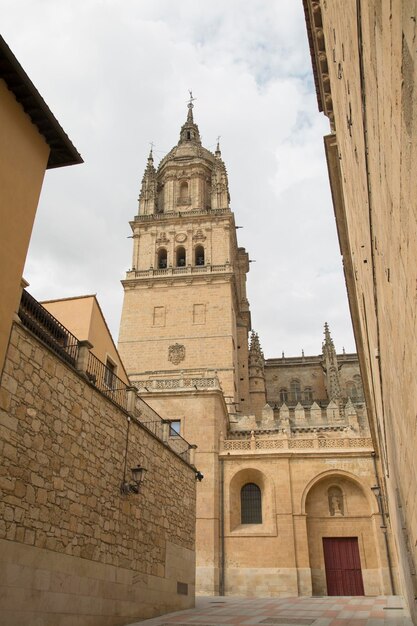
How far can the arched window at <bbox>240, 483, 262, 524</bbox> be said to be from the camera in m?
23.4

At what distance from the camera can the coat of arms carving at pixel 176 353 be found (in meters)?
32.7

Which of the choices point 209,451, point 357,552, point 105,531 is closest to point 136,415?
point 105,531

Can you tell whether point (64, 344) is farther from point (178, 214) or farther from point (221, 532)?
point (178, 214)

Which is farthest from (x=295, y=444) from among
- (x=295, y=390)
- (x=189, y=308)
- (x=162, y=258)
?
(x=295, y=390)

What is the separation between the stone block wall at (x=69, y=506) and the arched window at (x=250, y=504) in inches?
458

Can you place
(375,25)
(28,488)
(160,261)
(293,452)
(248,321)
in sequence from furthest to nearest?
1. (248,321)
2. (160,261)
3. (293,452)
4. (28,488)
5. (375,25)

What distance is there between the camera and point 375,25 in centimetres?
262

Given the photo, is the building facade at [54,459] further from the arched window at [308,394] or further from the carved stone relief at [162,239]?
the arched window at [308,394]

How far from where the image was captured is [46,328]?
998 cm

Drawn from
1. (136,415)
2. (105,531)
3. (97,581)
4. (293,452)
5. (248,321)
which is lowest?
(97,581)

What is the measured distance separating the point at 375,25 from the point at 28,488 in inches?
283

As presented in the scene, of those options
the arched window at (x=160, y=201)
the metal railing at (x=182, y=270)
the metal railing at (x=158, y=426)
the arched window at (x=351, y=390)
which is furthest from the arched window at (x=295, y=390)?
the metal railing at (x=158, y=426)

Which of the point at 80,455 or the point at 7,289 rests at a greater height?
the point at 7,289

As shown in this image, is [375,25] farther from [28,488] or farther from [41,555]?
[41,555]
